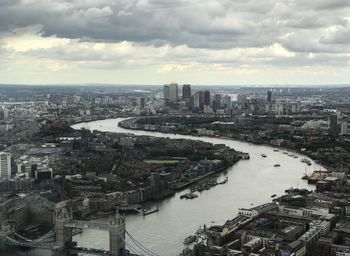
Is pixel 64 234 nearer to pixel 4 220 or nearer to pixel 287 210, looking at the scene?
pixel 4 220

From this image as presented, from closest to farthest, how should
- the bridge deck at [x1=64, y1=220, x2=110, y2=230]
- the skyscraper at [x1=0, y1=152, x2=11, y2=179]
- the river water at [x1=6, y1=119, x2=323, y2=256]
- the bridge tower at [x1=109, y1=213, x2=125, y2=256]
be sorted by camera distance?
the bridge tower at [x1=109, y1=213, x2=125, y2=256] → the bridge deck at [x1=64, y1=220, x2=110, y2=230] → the river water at [x1=6, y1=119, x2=323, y2=256] → the skyscraper at [x1=0, y1=152, x2=11, y2=179]

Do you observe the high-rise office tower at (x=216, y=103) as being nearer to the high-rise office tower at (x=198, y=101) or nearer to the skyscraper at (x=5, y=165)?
the high-rise office tower at (x=198, y=101)

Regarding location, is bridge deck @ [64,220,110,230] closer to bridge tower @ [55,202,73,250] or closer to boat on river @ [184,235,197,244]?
bridge tower @ [55,202,73,250]

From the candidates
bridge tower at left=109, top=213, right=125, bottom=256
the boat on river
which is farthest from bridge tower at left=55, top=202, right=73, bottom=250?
the boat on river

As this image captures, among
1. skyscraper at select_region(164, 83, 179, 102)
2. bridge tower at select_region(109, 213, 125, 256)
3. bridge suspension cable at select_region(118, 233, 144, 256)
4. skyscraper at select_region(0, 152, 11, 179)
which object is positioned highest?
skyscraper at select_region(164, 83, 179, 102)

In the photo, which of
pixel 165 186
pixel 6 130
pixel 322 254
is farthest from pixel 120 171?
pixel 322 254

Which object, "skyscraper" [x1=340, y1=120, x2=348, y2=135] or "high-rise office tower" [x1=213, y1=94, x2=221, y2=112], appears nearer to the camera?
"skyscraper" [x1=340, y1=120, x2=348, y2=135]

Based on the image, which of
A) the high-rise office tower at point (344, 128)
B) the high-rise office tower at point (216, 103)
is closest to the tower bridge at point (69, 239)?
the high-rise office tower at point (344, 128)
